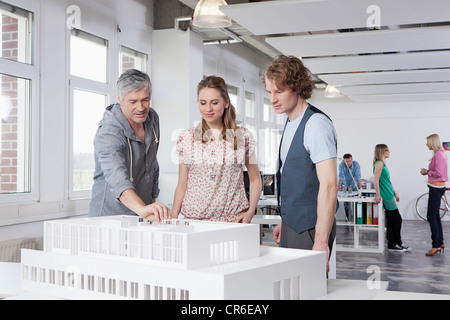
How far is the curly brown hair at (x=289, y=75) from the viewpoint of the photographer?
2.01 metres

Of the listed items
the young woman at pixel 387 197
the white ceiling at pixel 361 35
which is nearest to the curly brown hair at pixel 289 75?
the white ceiling at pixel 361 35

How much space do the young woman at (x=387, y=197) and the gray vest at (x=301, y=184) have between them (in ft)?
18.5

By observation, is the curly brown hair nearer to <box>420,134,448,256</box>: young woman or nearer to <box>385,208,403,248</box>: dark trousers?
<box>420,134,448,256</box>: young woman

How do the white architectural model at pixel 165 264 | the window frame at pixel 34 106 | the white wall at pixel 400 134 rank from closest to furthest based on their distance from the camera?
the white architectural model at pixel 165 264
the window frame at pixel 34 106
the white wall at pixel 400 134

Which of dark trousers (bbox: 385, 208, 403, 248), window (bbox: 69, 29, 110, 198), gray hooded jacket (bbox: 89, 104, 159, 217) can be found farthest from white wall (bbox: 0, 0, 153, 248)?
dark trousers (bbox: 385, 208, 403, 248)

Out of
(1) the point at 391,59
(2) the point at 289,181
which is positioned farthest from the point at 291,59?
(1) the point at 391,59

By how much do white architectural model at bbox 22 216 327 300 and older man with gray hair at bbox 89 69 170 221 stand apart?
0.38 m

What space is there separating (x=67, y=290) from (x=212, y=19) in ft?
10.7

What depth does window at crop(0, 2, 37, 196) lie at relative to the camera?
447 centimetres

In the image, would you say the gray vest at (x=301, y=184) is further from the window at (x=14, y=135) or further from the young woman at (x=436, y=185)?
the young woman at (x=436, y=185)

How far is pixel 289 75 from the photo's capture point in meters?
2.01

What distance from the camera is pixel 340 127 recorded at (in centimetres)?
1300

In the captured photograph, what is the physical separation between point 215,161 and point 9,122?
2.85m

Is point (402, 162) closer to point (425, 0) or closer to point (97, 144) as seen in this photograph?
point (425, 0)
